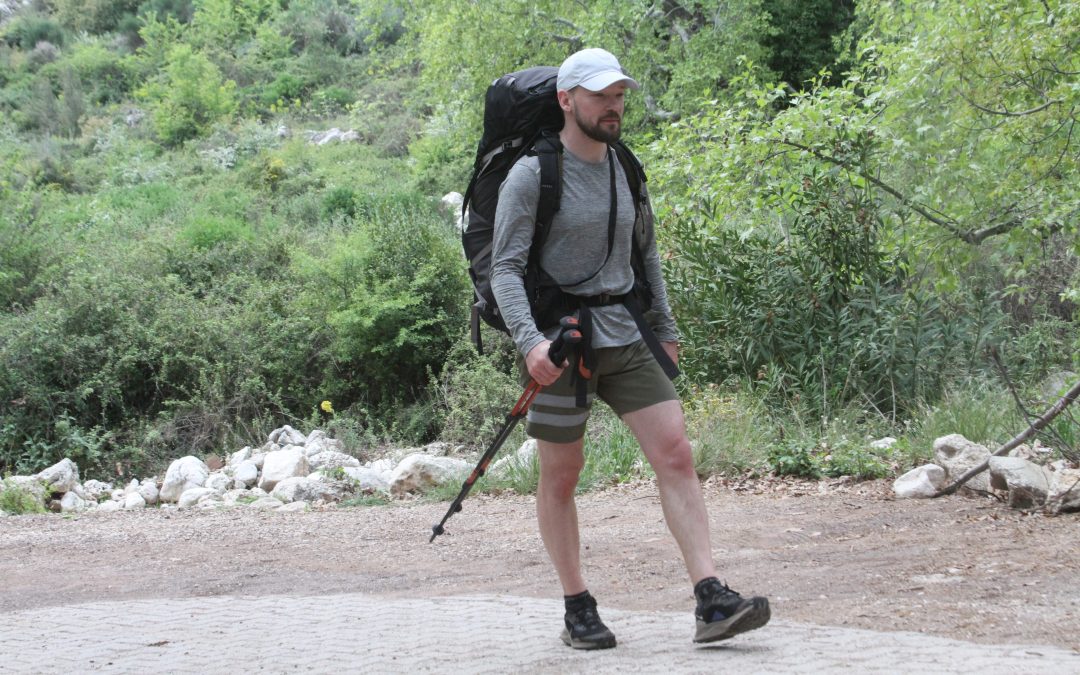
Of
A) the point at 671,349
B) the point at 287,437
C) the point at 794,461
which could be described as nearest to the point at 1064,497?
the point at 794,461

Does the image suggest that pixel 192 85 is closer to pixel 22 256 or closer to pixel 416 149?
pixel 416 149

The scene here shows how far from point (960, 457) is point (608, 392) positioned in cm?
398

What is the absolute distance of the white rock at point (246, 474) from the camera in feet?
34.8

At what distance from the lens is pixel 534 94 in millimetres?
3785

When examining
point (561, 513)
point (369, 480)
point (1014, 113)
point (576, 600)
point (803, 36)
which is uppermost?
point (803, 36)

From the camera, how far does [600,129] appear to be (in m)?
3.66

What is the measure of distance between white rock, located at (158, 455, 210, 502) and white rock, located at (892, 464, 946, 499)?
22.0ft

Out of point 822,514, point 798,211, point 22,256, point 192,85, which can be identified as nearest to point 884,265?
point 798,211

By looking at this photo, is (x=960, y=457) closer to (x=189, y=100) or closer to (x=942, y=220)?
(x=942, y=220)

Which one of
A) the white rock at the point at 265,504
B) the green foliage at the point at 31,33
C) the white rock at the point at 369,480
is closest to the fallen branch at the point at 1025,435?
the white rock at the point at 369,480

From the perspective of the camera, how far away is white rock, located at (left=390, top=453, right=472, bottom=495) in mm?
9133

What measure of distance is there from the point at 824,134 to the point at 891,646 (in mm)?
7260

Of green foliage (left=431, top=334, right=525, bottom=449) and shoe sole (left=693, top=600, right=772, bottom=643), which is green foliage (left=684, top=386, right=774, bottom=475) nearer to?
green foliage (left=431, top=334, right=525, bottom=449)

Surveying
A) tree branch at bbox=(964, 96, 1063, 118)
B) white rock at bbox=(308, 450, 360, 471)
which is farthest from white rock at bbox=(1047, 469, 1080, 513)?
white rock at bbox=(308, 450, 360, 471)
